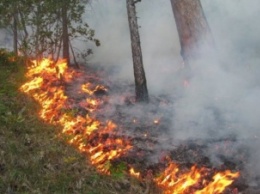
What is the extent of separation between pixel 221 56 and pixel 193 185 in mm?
6966

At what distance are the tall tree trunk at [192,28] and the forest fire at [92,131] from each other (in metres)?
3.57

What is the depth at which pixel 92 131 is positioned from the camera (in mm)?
8562

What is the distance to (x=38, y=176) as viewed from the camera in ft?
19.9

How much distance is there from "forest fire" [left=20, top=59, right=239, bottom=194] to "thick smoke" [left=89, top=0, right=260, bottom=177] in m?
1.39

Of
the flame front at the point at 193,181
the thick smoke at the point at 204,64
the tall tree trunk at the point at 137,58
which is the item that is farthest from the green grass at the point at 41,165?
the tall tree trunk at the point at 137,58

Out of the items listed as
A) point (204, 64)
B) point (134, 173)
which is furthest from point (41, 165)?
point (204, 64)

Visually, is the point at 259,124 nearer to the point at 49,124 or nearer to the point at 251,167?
the point at 251,167

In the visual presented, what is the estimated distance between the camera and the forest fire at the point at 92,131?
6.72 metres

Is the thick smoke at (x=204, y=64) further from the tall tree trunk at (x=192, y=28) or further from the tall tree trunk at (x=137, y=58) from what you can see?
the tall tree trunk at (x=137, y=58)

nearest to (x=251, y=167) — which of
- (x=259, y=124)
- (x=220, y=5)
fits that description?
(x=259, y=124)

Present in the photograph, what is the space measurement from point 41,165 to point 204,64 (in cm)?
778

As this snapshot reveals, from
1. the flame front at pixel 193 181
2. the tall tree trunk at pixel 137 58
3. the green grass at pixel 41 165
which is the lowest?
the flame front at pixel 193 181

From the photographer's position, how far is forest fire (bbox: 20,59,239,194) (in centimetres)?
672

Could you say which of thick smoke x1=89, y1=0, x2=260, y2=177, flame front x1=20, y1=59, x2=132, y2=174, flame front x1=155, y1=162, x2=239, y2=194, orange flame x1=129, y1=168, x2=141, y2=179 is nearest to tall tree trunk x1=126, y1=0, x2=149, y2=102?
thick smoke x1=89, y1=0, x2=260, y2=177
